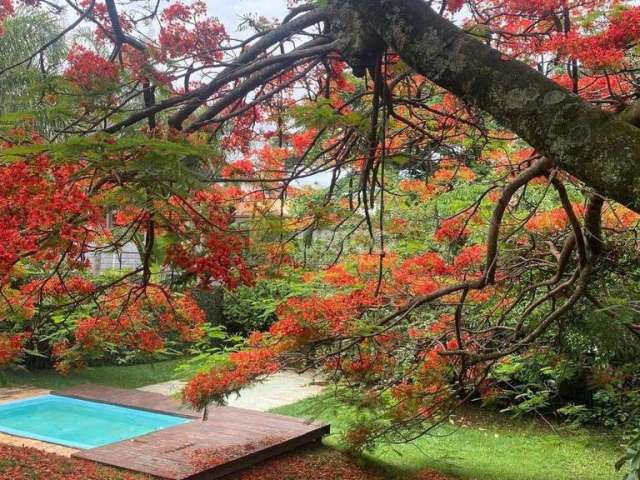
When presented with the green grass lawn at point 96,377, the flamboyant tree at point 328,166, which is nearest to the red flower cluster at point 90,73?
the flamboyant tree at point 328,166

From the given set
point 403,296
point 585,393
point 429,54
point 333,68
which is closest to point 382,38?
point 429,54

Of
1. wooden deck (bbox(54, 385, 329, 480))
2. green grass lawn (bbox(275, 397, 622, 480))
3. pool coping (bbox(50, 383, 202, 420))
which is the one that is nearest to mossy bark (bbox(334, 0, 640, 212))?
green grass lawn (bbox(275, 397, 622, 480))

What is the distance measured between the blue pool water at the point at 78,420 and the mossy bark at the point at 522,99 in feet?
22.3

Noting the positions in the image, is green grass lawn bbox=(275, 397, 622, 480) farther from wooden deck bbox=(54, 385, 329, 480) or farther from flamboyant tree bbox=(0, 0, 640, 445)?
flamboyant tree bbox=(0, 0, 640, 445)

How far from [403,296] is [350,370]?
1.99ft

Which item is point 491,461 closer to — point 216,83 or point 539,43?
point 539,43

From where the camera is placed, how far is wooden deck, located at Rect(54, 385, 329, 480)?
5.37 meters

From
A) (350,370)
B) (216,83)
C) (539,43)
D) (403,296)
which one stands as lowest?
(350,370)

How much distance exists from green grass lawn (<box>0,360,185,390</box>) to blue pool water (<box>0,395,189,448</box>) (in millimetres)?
898

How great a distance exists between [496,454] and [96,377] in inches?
258

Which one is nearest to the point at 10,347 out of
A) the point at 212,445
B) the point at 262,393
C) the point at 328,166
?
the point at 212,445

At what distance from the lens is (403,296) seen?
4426mm

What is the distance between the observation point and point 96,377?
10.6 m

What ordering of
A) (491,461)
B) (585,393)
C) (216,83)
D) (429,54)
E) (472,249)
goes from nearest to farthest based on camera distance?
(429,54) → (216,83) → (472,249) → (491,461) → (585,393)
